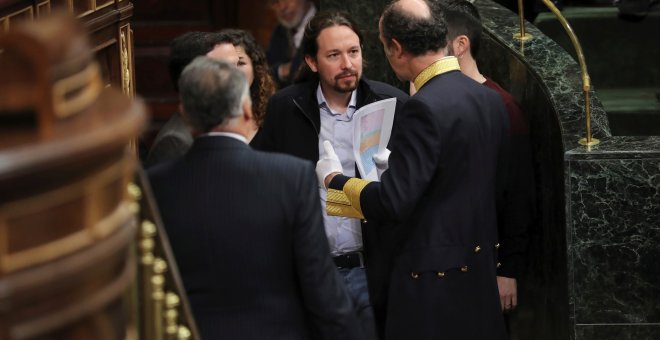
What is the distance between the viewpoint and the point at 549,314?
5883mm

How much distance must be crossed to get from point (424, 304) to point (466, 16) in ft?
4.81

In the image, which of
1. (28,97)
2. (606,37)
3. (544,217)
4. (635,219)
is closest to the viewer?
(28,97)

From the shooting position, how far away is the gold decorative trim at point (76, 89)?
194 cm

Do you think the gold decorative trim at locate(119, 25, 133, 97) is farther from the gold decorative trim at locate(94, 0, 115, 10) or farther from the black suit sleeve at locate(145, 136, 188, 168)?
the black suit sleeve at locate(145, 136, 188, 168)

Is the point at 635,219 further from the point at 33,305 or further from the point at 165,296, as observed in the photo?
the point at 33,305

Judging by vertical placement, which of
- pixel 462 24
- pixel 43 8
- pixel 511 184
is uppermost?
pixel 43 8

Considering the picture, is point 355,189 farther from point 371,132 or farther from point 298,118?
point 298,118

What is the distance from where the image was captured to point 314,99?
5457 mm

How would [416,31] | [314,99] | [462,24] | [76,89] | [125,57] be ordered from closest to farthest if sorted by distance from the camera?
[76,89] → [416,31] → [314,99] → [462,24] → [125,57]

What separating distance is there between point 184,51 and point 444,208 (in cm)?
113

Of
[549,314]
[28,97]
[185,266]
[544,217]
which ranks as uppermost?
[28,97]

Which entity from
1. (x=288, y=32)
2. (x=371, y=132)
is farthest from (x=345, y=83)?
(x=288, y=32)

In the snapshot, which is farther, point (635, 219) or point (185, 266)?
point (635, 219)

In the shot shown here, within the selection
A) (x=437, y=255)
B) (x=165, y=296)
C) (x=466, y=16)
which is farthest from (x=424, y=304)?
(x=165, y=296)
